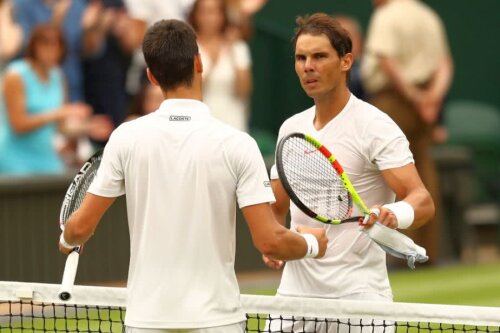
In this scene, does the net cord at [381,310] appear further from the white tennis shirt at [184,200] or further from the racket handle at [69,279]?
the racket handle at [69,279]

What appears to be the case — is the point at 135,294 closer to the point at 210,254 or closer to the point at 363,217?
the point at 210,254

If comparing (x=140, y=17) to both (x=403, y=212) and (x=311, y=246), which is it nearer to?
(x=403, y=212)

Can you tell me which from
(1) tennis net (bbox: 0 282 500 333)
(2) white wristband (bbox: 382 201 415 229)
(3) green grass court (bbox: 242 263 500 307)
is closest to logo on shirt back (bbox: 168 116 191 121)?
(2) white wristband (bbox: 382 201 415 229)

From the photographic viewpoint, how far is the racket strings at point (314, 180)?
5.81 meters

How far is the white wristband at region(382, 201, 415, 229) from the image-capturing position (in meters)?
5.56

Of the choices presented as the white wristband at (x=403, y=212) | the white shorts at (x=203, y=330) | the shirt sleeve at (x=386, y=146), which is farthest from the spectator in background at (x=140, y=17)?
the white shorts at (x=203, y=330)

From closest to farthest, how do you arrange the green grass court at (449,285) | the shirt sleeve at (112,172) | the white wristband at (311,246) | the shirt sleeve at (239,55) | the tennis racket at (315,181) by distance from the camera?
1. the shirt sleeve at (112,172)
2. the white wristband at (311,246)
3. the tennis racket at (315,181)
4. the green grass court at (449,285)
5. the shirt sleeve at (239,55)

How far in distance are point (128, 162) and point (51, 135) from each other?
20.8 ft

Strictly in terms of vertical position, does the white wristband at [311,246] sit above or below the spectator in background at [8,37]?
below

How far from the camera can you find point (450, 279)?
42.9ft

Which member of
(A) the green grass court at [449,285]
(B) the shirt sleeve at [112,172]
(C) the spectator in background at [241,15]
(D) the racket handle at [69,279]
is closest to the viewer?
(B) the shirt sleeve at [112,172]

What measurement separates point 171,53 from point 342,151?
1155 mm

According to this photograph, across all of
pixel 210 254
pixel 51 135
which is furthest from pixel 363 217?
pixel 51 135

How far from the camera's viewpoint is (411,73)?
1353 cm
